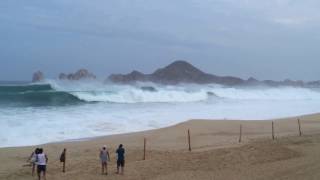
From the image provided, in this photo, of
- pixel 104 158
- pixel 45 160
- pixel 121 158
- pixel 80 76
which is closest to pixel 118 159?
pixel 121 158

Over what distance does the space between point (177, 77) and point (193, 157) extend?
83.6 meters

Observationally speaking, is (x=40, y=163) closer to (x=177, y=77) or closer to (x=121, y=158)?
(x=121, y=158)

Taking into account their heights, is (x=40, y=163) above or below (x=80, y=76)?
below

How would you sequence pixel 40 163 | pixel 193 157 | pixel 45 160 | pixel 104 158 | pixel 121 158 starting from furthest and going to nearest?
pixel 193 157
pixel 104 158
pixel 121 158
pixel 45 160
pixel 40 163

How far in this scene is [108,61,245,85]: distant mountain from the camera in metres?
94.0

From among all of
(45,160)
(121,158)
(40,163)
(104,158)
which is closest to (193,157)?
(121,158)

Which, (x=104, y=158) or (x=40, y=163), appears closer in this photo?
(x=40, y=163)

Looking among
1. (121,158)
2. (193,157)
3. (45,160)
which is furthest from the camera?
(193,157)

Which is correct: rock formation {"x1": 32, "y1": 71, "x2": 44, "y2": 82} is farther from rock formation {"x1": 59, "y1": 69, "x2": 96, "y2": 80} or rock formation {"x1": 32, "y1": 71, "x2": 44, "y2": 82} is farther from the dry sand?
the dry sand

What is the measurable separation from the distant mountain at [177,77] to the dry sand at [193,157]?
67466 millimetres

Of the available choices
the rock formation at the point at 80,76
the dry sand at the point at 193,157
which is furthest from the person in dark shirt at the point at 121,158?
the rock formation at the point at 80,76

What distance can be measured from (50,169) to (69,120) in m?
11.4

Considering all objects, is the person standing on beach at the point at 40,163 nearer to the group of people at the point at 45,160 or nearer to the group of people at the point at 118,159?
the group of people at the point at 45,160

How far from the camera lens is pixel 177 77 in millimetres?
100938
